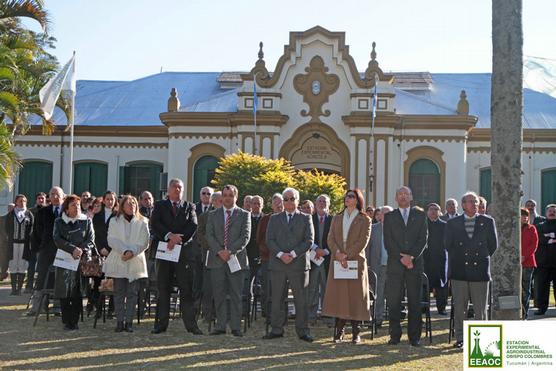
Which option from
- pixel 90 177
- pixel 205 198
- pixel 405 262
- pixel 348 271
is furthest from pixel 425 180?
pixel 348 271

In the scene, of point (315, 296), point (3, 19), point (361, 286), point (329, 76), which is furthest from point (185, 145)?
point (361, 286)

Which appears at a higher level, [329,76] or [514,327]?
[329,76]

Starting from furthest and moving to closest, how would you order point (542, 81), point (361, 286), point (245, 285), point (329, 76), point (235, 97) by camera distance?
point (542, 81)
point (235, 97)
point (329, 76)
point (245, 285)
point (361, 286)

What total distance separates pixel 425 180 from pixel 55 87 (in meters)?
14.8

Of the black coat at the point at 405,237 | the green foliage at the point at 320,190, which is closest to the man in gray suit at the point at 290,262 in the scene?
the black coat at the point at 405,237

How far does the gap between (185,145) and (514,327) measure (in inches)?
972

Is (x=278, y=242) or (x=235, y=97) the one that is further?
(x=235, y=97)

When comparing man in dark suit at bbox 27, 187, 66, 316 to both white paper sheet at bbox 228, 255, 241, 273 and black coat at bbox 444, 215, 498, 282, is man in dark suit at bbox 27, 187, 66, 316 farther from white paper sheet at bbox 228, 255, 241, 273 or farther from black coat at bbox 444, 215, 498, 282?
black coat at bbox 444, 215, 498, 282

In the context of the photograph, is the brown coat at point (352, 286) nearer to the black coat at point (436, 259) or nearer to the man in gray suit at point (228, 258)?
the man in gray suit at point (228, 258)

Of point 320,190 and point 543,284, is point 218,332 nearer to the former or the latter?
point 543,284

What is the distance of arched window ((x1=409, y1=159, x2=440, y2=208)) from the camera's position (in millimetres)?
31453

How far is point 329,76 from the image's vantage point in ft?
104

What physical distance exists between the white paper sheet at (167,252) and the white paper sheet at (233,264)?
78 centimetres

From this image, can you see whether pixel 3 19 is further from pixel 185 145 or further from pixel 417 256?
pixel 417 256
